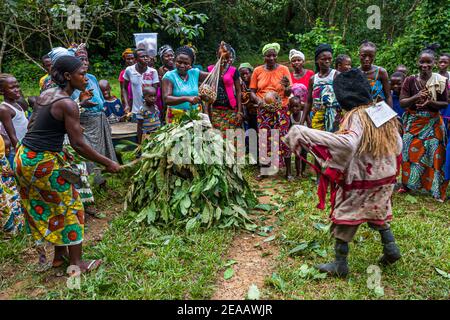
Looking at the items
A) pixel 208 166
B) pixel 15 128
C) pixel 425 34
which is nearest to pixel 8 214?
pixel 15 128

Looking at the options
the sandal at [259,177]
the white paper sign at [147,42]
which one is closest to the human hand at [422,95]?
the sandal at [259,177]

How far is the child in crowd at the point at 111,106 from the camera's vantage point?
22.1 ft

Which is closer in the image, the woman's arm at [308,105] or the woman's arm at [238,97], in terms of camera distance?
the woman's arm at [308,105]

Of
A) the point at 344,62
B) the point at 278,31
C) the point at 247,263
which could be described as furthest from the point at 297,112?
the point at 278,31

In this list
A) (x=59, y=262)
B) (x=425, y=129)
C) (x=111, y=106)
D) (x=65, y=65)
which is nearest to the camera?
(x=65, y=65)

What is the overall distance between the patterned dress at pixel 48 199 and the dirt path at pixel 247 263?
1314 mm

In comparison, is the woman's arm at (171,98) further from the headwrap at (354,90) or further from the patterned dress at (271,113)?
the headwrap at (354,90)

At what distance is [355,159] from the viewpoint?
3199mm

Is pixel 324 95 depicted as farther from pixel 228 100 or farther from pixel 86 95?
pixel 86 95

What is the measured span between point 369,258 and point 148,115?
3511mm

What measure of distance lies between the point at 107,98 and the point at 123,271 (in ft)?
13.0

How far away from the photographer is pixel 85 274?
3555mm

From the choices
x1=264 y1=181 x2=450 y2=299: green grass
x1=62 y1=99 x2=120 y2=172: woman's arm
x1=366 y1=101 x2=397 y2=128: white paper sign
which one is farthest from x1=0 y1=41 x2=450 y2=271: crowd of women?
x1=264 y1=181 x2=450 y2=299: green grass
